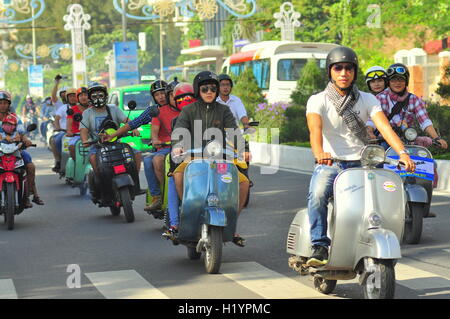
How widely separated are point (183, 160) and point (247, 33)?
50082 millimetres

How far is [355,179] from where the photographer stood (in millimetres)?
7098

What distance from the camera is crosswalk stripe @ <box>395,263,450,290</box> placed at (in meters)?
8.09

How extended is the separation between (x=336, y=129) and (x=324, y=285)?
3.88 ft

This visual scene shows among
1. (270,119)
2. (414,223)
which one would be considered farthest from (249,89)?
(414,223)

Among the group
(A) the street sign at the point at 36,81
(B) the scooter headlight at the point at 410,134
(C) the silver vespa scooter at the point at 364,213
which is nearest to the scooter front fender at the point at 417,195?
→ (B) the scooter headlight at the point at 410,134

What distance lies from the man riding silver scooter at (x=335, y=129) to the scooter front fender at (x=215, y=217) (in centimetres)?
126

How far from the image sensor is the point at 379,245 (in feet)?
22.0

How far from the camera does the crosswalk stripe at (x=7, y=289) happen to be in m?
8.02

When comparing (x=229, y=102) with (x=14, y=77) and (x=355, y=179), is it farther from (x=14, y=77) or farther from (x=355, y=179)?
(x=14, y=77)

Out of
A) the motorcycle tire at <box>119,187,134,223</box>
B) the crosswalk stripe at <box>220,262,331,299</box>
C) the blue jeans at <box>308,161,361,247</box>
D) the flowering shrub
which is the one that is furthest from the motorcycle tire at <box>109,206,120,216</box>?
the flowering shrub

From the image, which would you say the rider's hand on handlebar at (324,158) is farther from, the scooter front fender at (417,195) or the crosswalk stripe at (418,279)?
the scooter front fender at (417,195)

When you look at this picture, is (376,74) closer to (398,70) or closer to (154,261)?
(398,70)

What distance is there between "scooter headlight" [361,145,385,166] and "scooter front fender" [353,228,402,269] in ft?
1.52

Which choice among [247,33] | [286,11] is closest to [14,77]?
[247,33]
